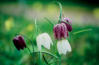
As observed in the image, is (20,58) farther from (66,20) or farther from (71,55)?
(66,20)

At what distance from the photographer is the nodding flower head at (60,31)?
2.11 metres

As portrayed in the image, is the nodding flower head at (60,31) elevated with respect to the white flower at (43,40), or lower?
elevated

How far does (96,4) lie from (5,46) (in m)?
8.58

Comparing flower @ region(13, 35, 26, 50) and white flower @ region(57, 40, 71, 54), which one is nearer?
white flower @ region(57, 40, 71, 54)

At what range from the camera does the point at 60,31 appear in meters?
2.17

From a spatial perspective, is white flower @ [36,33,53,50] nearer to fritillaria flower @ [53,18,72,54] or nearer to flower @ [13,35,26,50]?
fritillaria flower @ [53,18,72,54]

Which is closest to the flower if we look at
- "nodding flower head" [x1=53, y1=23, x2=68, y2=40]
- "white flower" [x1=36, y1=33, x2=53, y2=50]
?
"white flower" [x1=36, y1=33, x2=53, y2=50]

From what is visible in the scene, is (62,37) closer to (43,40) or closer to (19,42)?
(43,40)

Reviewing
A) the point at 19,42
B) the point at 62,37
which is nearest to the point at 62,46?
the point at 62,37

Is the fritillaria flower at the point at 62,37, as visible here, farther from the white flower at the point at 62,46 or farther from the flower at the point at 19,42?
the flower at the point at 19,42

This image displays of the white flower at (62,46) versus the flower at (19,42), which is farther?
the flower at (19,42)

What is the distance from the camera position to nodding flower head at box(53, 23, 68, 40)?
2107 millimetres

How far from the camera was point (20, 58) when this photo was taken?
11.1 ft

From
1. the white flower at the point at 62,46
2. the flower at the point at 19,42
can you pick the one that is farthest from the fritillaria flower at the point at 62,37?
the flower at the point at 19,42
